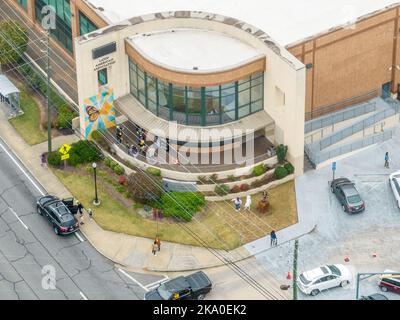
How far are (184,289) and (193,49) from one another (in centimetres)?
2131

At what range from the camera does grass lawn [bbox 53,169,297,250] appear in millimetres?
84000

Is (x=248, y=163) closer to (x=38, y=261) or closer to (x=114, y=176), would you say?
(x=114, y=176)

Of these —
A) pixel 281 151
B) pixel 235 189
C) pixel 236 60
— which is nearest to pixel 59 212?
pixel 235 189

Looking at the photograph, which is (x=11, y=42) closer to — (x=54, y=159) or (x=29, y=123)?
(x=29, y=123)

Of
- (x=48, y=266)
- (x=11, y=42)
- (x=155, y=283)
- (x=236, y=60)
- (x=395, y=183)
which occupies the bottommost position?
(x=155, y=283)

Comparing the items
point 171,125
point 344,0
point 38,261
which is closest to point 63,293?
point 38,261

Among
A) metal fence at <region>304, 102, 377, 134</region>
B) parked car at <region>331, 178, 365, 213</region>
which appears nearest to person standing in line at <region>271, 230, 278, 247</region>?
parked car at <region>331, 178, 365, 213</region>

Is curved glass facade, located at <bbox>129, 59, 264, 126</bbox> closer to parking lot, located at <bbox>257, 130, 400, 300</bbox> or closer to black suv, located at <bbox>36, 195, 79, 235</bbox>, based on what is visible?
parking lot, located at <bbox>257, 130, 400, 300</bbox>

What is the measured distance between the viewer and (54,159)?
9119 centimetres

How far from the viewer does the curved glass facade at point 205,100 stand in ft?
289

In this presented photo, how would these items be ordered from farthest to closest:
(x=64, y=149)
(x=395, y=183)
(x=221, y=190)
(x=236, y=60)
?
(x=64, y=149) < (x=395, y=183) < (x=221, y=190) < (x=236, y=60)

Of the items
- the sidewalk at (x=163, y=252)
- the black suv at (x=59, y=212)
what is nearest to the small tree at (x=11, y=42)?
the black suv at (x=59, y=212)

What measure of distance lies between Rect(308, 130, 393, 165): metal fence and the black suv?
20632 mm

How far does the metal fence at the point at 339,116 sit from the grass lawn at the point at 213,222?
7612 millimetres
